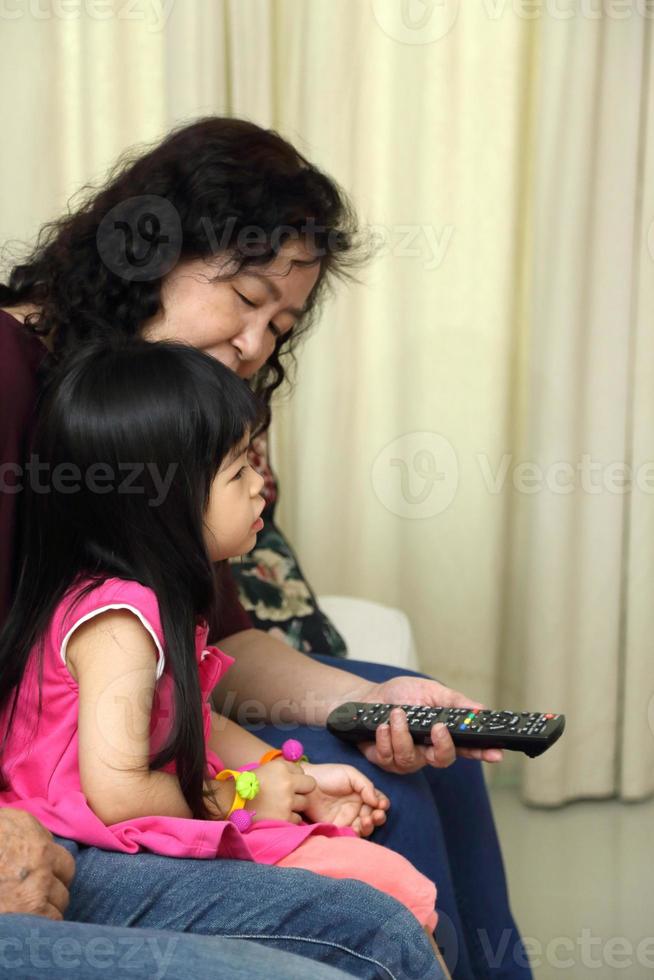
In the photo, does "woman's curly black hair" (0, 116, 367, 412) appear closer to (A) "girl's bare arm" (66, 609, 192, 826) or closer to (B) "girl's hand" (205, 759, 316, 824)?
(A) "girl's bare arm" (66, 609, 192, 826)

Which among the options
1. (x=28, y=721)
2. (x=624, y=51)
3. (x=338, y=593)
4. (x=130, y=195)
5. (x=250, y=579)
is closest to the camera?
(x=28, y=721)

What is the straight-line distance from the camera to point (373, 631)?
2016mm

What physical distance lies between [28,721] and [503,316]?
1.57 metres

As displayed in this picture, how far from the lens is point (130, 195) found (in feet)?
4.33

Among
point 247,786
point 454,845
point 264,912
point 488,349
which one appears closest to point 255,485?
point 247,786

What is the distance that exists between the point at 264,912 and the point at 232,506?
380mm

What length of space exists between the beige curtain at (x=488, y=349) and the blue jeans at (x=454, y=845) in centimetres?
101

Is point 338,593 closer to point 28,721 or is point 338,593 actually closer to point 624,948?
point 624,948

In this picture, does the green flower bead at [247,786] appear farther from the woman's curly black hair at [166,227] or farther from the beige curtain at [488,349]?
the beige curtain at [488,349]

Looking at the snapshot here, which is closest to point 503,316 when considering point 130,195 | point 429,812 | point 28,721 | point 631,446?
point 631,446

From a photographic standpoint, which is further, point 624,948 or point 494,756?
point 624,948

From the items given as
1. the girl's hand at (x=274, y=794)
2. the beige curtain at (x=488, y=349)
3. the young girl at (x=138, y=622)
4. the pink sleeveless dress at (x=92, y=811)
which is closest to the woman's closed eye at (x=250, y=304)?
the young girl at (x=138, y=622)

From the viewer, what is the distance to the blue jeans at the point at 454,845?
3.91 feet

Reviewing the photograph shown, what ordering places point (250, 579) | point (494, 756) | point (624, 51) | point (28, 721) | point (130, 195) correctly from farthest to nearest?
point (624, 51)
point (250, 579)
point (130, 195)
point (494, 756)
point (28, 721)
